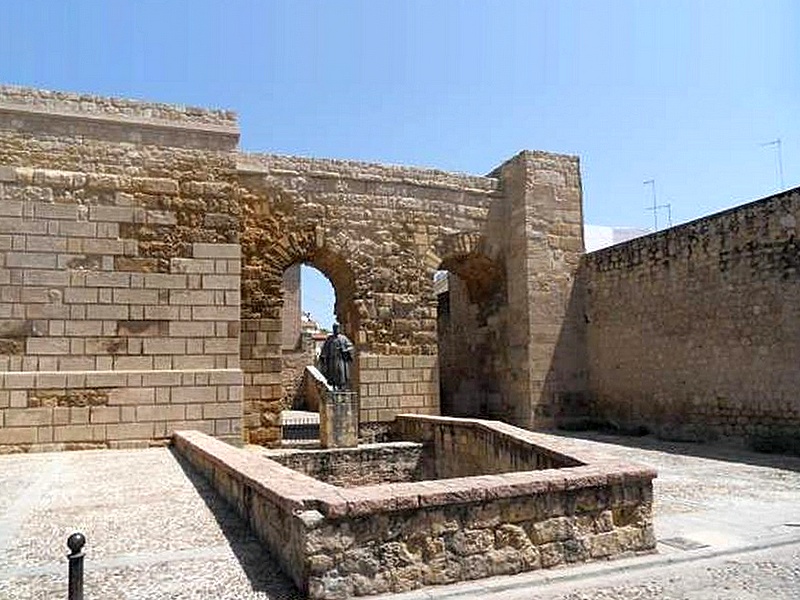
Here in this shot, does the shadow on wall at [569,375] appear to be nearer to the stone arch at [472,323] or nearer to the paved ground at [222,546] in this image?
the stone arch at [472,323]

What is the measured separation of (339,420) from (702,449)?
5.88m

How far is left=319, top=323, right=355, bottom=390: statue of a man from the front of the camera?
11555 millimetres

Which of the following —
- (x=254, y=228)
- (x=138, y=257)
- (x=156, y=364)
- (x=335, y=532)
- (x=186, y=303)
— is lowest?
(x=335, y=532)

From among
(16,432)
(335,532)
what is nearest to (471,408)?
(16,432)

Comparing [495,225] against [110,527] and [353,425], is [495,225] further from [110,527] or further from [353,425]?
[110,527]

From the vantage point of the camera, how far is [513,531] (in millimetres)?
4383

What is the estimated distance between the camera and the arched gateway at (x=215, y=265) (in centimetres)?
955

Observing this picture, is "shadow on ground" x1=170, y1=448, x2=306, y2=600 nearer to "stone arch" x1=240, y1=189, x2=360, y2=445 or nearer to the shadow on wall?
"stone arch" x1=240, y1=189, x2=360, y2=445

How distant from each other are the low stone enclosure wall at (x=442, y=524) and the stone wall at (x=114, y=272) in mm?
5043

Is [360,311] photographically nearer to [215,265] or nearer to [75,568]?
[215,265]

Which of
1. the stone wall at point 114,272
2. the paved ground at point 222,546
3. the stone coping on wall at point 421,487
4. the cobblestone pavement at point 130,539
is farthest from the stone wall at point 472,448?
the stone wall at point 114,272

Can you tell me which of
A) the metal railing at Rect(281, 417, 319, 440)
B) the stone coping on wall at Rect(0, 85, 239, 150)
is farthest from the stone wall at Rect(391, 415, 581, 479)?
the stone coping on wall at Rect(0, 85, 239, 150)

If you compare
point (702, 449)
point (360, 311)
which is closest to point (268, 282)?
point (360, 311)

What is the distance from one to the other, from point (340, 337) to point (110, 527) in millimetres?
6847
